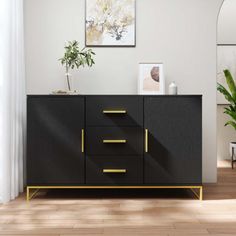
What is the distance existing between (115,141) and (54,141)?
1.60 feet

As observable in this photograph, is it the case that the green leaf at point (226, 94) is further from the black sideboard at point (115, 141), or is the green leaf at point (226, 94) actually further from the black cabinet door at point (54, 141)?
the black cabinet door at point (54, 141)

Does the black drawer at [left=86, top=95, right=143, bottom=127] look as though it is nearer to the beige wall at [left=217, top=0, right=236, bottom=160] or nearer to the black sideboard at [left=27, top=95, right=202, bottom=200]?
the black sideboard at [left=27, top=95, right=202, bottom=200]

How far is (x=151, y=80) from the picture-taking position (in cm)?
333

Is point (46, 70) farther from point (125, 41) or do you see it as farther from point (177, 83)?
point (177, 83)

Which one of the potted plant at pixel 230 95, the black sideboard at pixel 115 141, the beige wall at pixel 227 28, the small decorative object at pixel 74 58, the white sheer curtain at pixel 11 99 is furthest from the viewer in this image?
the beige wall at pixel 227 28

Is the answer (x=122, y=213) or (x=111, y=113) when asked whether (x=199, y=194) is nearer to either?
(x=122, y=213)

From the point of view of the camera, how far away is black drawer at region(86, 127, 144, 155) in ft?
9.53

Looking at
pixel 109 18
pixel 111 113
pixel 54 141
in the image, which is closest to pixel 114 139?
pixel 111 113

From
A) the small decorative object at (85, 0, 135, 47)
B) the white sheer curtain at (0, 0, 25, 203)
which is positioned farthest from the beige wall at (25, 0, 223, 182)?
→ the white sheer curtain at (0, 0, 25, 203)

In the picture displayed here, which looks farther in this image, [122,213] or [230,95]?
[230,95]

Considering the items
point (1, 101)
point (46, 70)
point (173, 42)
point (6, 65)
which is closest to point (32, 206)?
point (1, 101)

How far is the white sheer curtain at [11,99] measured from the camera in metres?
2.79

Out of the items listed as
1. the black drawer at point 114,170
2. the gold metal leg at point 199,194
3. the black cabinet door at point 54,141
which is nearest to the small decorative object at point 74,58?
the black cabinet door at point 54,141

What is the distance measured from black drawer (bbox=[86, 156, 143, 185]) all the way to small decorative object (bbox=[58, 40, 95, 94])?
0.68 meters
